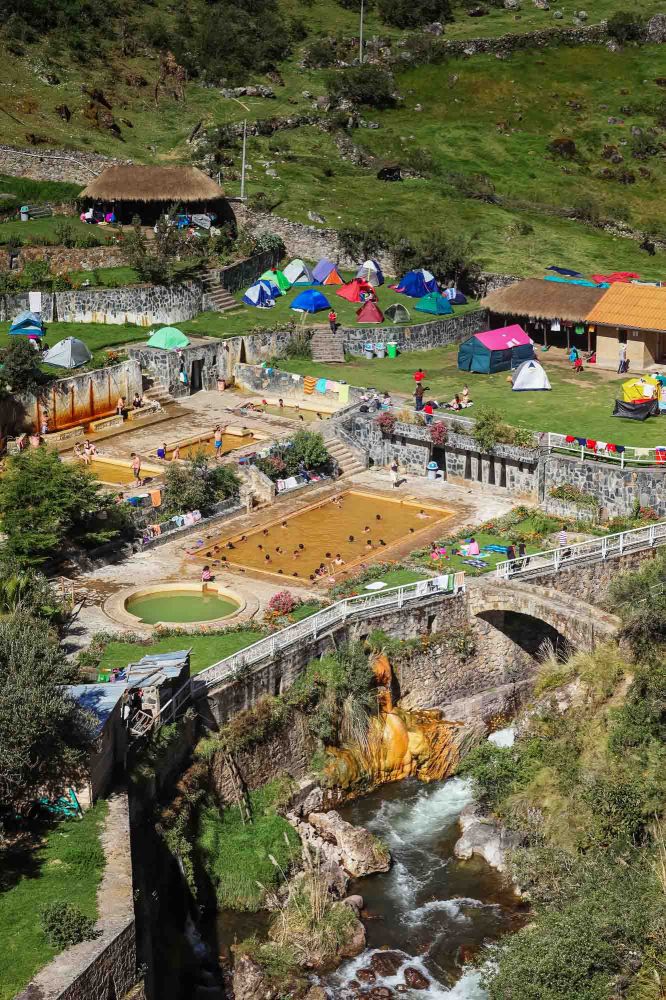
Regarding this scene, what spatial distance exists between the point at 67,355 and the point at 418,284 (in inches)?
709

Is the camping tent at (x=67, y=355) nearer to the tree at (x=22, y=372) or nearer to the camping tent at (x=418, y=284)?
the tree at (x=22, y=372)

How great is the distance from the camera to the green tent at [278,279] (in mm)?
67375

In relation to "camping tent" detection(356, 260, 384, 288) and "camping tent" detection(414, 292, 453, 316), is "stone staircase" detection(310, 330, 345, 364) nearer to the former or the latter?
"camping tent" detection(414, 292, 453, 316)

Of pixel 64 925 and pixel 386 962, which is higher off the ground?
pixel 64 925

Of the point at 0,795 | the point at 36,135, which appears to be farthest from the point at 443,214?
the point at 0,795

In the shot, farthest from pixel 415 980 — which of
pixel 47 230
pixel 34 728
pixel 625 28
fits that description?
pixel 625 28

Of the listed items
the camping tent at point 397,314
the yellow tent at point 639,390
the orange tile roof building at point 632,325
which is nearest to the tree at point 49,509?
the yellow tent at point 639,390

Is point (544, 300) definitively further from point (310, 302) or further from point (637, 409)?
point (637, 409)

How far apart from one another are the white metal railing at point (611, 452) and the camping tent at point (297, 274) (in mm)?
21381

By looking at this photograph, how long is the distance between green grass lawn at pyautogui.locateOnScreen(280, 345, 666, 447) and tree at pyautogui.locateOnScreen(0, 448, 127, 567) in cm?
1587

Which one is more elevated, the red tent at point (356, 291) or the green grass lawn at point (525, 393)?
the red tent at point (356, 291)

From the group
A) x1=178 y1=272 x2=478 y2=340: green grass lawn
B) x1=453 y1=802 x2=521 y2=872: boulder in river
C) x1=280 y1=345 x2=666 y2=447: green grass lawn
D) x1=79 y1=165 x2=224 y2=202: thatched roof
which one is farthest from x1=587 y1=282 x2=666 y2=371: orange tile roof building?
x1=453 y1=802 x2=521 y2=872: boulder in river

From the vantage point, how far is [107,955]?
25750 mm

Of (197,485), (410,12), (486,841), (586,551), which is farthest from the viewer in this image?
(410,12)
